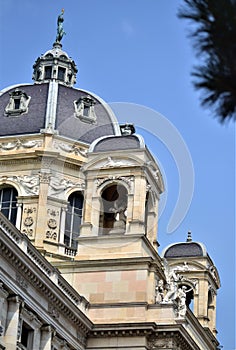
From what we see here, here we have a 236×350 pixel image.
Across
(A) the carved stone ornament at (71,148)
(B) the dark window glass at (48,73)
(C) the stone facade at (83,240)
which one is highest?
(B) the dark window glass at (48,73)

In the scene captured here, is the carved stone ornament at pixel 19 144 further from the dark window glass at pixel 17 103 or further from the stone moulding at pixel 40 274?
the stone moulding at pixel 40 274

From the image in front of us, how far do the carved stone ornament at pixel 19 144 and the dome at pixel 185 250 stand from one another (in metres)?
11.2

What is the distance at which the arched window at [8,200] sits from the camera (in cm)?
5772

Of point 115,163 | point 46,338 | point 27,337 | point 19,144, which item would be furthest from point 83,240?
point 19,144

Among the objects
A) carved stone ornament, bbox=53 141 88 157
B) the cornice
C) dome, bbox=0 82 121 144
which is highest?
dome, bbox=0 82 121 144

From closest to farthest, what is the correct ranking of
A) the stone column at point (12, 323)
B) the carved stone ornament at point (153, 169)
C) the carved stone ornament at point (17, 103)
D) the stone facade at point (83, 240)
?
the stone column at point (12, 323) < the stone facade at point (83, 240) < the carved stone ornament at point (153, 169) < the carved stone ornament at point (17, 103)

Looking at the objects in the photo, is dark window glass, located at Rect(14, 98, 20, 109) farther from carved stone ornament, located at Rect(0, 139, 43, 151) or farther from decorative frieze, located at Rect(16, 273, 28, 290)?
decorative frieze, located at Rect(16, 273, 28, 290)

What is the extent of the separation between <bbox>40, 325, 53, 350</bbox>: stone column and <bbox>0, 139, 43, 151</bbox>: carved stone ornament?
69.6ft

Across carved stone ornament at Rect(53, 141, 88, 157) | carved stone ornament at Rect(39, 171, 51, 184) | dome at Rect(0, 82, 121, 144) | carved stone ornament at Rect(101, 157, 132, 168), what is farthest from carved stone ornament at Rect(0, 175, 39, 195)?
carved stone ornament at Rect(101, 157, 132, 168)

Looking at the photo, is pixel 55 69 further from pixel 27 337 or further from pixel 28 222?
pixel 27 337

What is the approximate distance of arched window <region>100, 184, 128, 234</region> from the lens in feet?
161

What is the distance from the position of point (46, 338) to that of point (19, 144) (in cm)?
2181

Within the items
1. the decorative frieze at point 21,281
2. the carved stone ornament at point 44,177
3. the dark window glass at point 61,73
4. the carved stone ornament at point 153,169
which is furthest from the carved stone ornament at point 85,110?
the decorative frieze at point 21,281

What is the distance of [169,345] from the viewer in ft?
146
